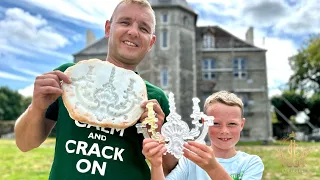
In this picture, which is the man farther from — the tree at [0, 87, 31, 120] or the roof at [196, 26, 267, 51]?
the tree at [0, 87, 31, 120]

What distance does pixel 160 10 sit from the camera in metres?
30.5

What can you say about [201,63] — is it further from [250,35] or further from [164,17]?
[250,35]

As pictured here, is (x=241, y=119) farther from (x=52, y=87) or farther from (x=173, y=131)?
(x=52, y=87)

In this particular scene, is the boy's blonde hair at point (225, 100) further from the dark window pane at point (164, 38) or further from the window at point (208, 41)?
Result: the window at point (208, 41)

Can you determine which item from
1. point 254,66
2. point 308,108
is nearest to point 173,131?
point 254,66

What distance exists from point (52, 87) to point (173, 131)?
33.5 inches

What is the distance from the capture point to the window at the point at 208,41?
36031 mm

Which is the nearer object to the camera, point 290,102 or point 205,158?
point 205,158

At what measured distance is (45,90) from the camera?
2066mm

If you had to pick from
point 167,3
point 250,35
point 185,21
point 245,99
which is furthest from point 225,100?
point 250,35

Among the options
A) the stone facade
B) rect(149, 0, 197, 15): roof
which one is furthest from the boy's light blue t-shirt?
rect(149, 0, 197, 15): roof

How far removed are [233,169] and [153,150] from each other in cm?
70

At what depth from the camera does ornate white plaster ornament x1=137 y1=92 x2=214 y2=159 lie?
216 centimetres

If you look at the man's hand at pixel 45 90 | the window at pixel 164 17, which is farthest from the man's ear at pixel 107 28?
the window at pixel 164 17
